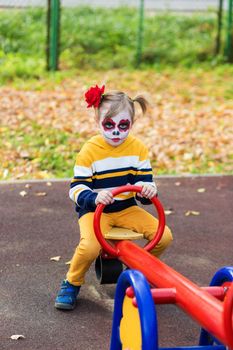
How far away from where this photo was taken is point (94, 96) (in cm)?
436

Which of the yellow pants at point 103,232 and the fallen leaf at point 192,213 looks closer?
the yellow pants at point 103,232

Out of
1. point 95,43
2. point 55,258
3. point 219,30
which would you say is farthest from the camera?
point 219,30

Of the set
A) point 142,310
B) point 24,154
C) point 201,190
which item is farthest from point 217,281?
point 24,154

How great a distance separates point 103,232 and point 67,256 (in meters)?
1.04

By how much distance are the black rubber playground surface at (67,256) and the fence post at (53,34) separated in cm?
509

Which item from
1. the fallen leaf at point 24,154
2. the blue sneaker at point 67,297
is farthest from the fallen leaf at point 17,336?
the fallen leaf at point 24,154

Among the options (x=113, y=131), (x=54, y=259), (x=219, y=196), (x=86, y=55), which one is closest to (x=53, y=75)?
(x=86, y=55)

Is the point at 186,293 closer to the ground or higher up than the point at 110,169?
closer to the ground

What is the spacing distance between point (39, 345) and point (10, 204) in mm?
2664

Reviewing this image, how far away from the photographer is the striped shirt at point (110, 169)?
172 inches

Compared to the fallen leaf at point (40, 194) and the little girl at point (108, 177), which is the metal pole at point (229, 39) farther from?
the little girl at point (108, 177)

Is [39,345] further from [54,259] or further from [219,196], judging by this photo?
[219,196]

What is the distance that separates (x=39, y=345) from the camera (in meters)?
3.94

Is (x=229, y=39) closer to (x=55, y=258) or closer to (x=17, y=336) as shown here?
(x=55, y=258)
